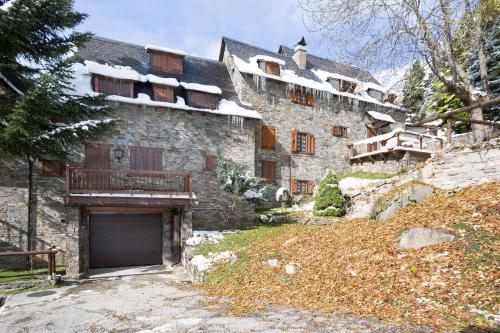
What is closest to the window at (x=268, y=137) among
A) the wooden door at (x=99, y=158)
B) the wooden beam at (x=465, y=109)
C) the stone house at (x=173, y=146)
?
the stone house at (x=173, y=146)

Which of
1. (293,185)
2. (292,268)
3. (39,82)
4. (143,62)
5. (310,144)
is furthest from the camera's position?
(310,144)

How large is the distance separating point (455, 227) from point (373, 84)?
736 inches

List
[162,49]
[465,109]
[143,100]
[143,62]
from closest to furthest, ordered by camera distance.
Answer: [465,109] < [143,100] < [162,49] < [143,62]

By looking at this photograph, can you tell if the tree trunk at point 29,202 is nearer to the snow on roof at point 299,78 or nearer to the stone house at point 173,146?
the stone house at point 173,146

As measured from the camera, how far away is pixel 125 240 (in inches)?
580

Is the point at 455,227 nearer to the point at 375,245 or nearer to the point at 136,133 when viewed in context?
the point at 375,245

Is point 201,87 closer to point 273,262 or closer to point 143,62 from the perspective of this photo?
point 143,62

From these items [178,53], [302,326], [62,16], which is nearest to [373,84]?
[178,53]

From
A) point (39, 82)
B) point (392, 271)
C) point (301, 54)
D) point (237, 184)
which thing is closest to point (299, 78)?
point (301, 54)

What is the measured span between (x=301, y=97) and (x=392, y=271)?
15.8 metres

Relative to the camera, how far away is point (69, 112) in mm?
13273

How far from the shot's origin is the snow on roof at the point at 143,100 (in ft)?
48.8

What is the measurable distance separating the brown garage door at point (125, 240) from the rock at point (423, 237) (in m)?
11.2

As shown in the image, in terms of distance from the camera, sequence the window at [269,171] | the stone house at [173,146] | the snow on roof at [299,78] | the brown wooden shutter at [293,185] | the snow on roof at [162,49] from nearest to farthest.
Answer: the stone house at [173,146] < the snow on roof at [162,49] < the window at [269,171] < the snow on roof at [299,78] < the brown wooden shutter at [293,185]
